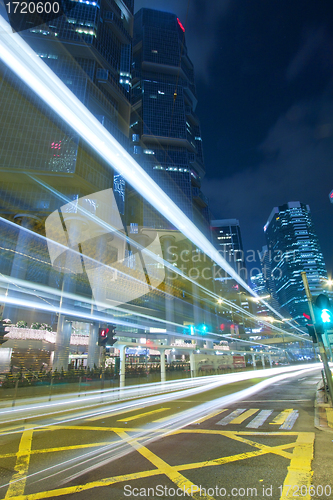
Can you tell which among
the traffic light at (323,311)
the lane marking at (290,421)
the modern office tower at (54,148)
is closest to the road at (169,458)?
the lane marking at (290,421)

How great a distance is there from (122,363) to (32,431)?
11028 millimetres

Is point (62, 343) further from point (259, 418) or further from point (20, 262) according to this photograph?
point (259, 418)

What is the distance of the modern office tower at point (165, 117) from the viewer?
10269 cm

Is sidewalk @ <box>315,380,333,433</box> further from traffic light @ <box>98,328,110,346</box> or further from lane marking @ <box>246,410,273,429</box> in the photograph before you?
traffic light @ <box>98,328,110,346</box>

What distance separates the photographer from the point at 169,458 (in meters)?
5.41

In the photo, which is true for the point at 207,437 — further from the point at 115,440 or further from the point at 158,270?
the point at 158,270

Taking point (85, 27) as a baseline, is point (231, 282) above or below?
below

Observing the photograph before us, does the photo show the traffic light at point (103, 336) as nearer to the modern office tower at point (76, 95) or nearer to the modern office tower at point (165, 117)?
the modern office tower at point (76, 95)

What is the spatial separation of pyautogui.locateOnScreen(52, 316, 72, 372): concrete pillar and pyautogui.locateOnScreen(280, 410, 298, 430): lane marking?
38.4 meters

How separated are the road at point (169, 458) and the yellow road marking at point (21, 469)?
19 mm

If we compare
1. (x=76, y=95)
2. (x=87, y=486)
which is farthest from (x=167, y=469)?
(x=76, y=95)

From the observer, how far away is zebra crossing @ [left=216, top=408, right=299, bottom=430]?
795cm

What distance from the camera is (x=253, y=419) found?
8.82 m

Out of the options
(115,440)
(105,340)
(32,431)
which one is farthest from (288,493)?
(105,340)
